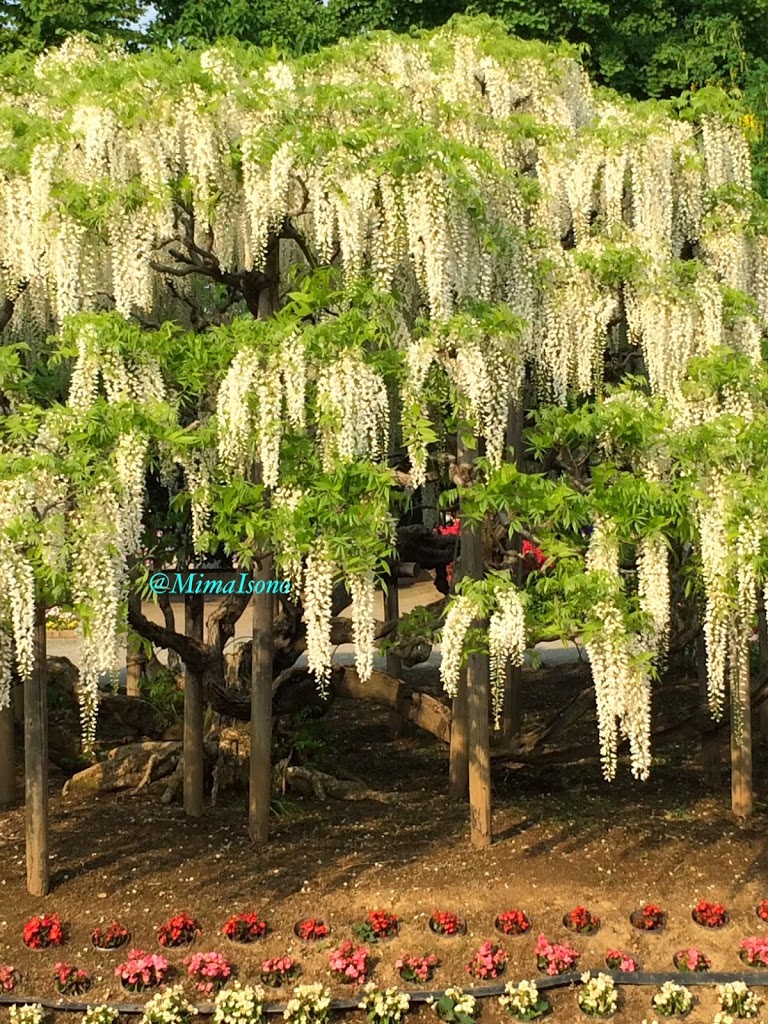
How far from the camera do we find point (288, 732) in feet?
42.1

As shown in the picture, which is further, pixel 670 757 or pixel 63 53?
pixel 670 757

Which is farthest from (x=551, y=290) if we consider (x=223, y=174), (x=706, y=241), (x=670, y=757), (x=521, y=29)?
(x=521, y=29)

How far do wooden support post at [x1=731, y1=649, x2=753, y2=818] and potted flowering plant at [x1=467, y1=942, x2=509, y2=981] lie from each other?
3433 mm

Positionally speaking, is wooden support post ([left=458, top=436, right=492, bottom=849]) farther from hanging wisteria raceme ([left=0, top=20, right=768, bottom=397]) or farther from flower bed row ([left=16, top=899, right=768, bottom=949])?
hanging wisteria raceme ([left=0, top=20, right=768, bottom=397])

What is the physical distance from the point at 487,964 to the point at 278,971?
142 centimetres

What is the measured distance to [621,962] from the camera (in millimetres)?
8047

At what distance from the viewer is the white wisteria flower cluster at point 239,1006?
749 centimetres

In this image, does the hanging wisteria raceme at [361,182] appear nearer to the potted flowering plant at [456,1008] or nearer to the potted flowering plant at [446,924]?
the potted flowering plant at [446,924]

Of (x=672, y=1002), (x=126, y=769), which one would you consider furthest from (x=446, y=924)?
(x=126, y=769)

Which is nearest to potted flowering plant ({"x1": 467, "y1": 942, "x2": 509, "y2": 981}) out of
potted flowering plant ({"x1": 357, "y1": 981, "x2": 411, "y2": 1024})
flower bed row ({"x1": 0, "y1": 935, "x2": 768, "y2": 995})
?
flower bed row ({"x1": 0, "y1": 935, "x2": 768, "y2": 995})

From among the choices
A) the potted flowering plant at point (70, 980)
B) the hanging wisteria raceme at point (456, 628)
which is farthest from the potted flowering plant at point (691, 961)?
the potted flowering plant at point (70, 980)

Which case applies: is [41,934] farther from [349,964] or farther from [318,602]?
[318,602]

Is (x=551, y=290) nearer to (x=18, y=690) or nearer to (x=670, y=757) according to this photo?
(x=670, y=757)

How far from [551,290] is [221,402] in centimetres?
338
